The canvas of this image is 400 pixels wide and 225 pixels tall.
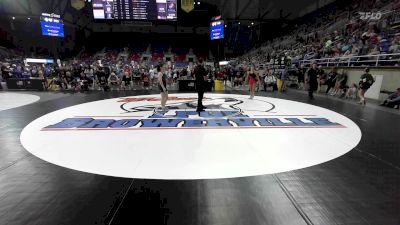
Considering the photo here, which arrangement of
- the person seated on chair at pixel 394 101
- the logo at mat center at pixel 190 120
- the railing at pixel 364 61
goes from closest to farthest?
the logo at mat center at pixel 190 120 → the person seated on chair at pixel 394 101 → the railing at pixel 364 61

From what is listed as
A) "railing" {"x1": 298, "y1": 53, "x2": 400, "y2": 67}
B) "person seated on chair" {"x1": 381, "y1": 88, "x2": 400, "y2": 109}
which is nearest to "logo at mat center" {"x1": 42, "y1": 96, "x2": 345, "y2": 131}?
"person seated on chair" {"x1": 381, "y1": 88, "x2": 400, "y2": 109}

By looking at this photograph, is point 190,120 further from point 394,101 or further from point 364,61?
point 364,61

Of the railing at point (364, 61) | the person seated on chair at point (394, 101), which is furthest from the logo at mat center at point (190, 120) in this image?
the railing at point (364, 61)

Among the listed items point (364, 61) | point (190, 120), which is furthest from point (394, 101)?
point (190, 120)

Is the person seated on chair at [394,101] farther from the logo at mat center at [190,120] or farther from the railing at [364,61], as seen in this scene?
the logo at mat center at [190,120]

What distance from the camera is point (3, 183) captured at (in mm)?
2969

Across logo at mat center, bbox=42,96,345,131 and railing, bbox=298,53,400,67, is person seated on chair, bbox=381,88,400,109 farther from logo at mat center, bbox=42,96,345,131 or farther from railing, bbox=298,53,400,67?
logo at mat center, bbox=42,96,345,131

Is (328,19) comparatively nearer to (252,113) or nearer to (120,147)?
(252,113)

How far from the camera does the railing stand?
10.1 metres

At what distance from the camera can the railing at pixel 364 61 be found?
33.1ft

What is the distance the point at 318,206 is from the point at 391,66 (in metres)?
10.3

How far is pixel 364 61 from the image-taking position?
1099 centimetres

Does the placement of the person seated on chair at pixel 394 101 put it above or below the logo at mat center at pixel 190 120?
above

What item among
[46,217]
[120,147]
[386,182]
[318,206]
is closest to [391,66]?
[386,182]
